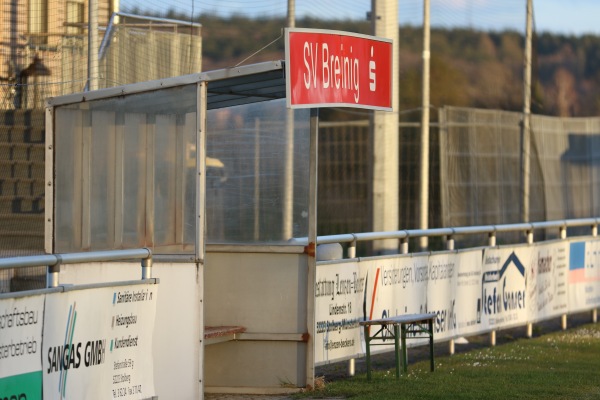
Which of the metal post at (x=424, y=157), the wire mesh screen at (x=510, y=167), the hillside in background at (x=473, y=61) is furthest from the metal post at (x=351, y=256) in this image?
the wire mesh screen at (x=510, y=167)

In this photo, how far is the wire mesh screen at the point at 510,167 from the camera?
22625mm

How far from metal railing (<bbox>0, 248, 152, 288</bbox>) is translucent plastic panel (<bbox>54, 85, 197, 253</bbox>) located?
704mm

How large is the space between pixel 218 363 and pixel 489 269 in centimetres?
480

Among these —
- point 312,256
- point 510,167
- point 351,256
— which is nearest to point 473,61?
point 510,167

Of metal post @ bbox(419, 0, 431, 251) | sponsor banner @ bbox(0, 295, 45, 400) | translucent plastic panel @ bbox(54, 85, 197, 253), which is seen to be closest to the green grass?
translucent plastic panel @ bbox(54, 85, 197, 253)

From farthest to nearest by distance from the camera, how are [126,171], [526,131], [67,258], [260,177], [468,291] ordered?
[526,131] < [468,291] < [260,177] < [126,171] < [67,258]

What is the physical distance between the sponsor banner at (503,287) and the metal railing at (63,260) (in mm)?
6395

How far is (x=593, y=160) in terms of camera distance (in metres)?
26.7

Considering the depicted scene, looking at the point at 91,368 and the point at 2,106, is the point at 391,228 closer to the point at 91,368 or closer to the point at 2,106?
the point at 2,106

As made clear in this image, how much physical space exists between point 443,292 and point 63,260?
21.8 feet

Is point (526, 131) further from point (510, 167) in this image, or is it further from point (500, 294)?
point (500, 294)

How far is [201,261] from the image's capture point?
9227 millimetres

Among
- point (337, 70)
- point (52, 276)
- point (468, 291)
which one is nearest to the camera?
point (52, 276)

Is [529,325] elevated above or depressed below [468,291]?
below
